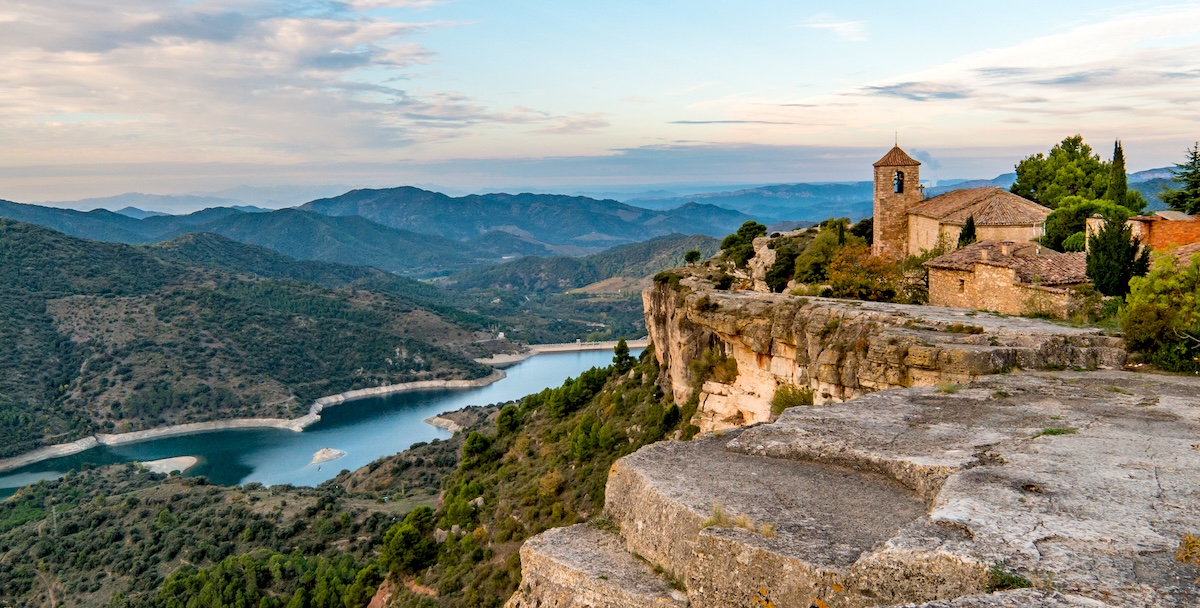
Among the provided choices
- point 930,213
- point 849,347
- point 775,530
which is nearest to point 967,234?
point 930,213

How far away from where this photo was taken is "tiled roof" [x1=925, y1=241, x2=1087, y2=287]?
20.0 m

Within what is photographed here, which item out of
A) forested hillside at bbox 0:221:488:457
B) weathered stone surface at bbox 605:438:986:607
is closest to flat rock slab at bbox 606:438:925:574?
weathered stone surface at bbox 605:438:986:607

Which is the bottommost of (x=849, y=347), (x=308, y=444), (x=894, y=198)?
(x=308, y=444)

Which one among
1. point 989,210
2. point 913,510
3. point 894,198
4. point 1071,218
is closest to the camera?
point 913,510

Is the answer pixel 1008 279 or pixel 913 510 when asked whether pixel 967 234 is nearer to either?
pixel 1008 279

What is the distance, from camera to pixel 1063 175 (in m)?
38.6

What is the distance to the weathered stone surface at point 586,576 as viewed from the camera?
20.8ft

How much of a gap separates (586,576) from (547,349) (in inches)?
6560

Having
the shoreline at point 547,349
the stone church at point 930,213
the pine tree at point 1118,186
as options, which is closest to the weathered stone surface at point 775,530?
the stone church at point 930,213

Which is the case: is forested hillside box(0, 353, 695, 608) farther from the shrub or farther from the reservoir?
the reservoir

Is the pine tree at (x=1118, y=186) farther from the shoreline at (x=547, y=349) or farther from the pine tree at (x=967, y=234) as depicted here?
the shoreline at (x=547, y=349)

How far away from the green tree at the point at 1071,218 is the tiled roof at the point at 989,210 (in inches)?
16.7

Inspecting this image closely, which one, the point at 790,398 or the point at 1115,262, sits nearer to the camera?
the point at 790,398

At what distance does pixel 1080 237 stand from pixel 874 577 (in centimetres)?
2829
